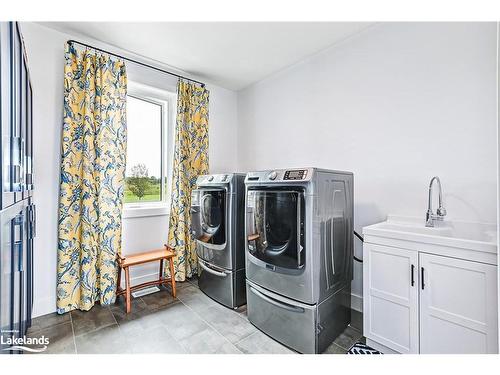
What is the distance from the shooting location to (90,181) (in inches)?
88.4

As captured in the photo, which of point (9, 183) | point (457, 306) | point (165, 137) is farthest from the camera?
point (165, 137)

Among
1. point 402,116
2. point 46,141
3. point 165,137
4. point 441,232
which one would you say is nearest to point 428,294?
point 441,232

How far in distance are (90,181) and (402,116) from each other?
279 centimetres

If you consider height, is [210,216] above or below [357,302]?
above

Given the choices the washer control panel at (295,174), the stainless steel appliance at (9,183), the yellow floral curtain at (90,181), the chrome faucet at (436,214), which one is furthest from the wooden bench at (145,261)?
the chrome faucet at (436,214)

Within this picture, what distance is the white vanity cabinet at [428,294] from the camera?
1.26m

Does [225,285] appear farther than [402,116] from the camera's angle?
Yes

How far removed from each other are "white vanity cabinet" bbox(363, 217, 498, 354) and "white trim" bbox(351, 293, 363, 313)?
1.83ft

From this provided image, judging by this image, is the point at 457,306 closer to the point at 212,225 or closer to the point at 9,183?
the point at 212,225

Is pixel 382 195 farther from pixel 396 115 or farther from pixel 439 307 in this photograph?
pixel 439 307
